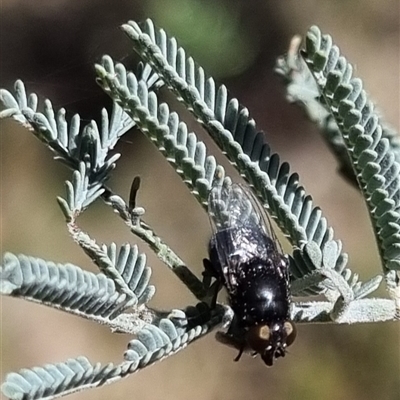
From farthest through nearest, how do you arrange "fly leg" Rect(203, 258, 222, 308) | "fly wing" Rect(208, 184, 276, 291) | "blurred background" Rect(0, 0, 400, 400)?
"blurred background" Rect(0, 0, 400, 400) → "fly wing" Rect(208, 184, 276, 291) → "fly leg" Rect(203, 258, 222, 308)

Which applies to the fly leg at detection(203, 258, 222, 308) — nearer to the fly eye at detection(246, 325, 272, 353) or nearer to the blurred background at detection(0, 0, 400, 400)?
the fly eye at detection(246, 325, 272, 353)

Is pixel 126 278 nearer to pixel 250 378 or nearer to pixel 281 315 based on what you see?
pixel 281 315

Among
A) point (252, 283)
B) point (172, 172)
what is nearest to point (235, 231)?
point (252, 283)

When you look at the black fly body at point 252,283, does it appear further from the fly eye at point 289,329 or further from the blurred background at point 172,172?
the blurred background at point 172,172

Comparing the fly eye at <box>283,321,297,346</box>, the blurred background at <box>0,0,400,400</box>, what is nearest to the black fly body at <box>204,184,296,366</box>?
the fly eye at <box>283,321,297,346</box>

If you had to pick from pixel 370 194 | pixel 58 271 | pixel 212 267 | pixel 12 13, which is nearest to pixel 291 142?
pixel 12 13

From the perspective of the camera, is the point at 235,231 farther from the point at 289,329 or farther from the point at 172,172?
the point at 172,172
